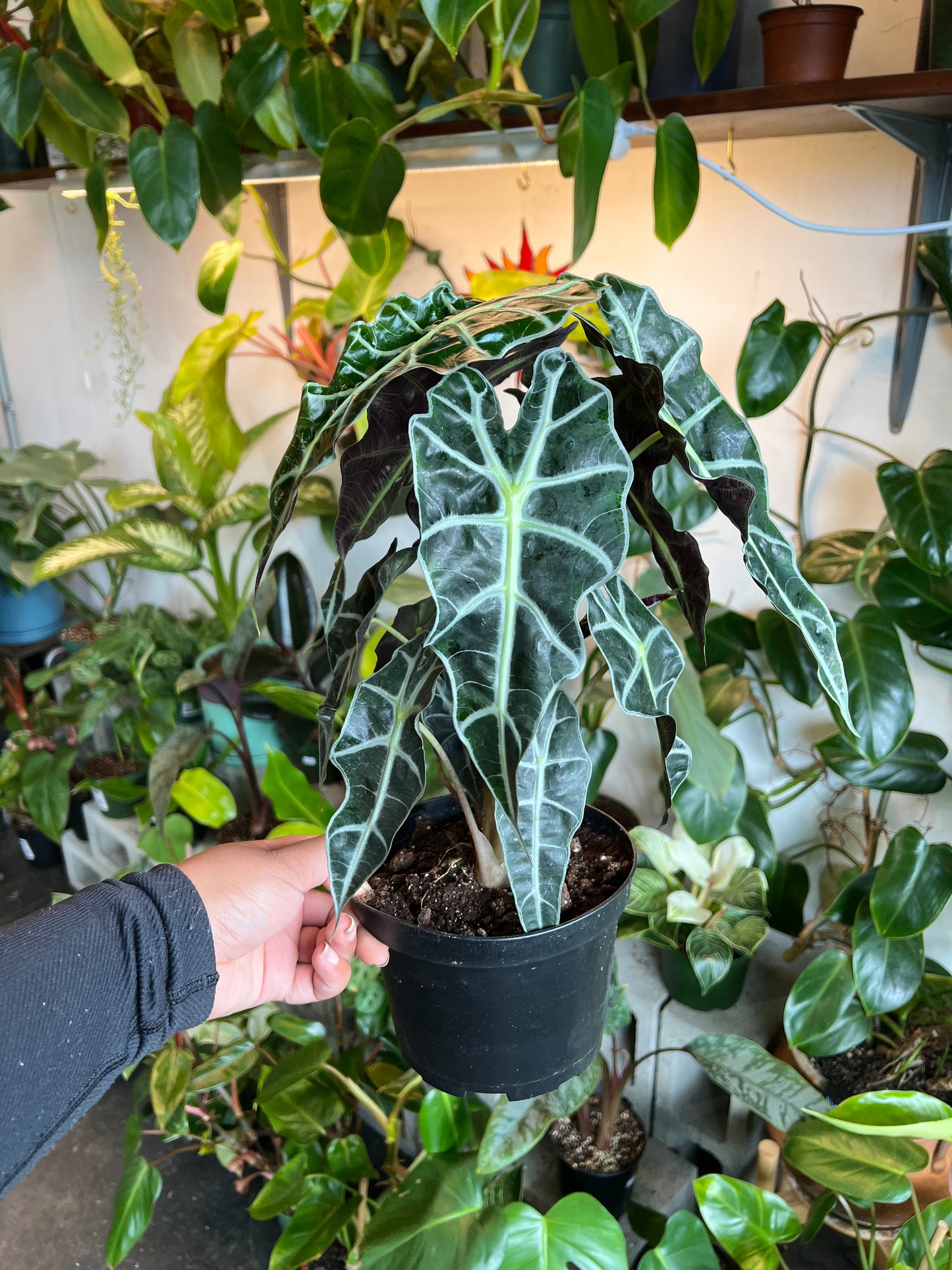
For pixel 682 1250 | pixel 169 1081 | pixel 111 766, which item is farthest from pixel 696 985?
pixel 111 766

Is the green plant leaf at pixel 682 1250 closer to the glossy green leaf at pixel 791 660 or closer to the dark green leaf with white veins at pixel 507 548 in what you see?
the glossy green leaf at pixel 791 660

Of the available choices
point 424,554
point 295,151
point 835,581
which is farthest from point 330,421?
point 295,151

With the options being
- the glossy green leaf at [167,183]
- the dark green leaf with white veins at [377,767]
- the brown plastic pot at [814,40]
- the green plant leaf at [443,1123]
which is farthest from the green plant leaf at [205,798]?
the brown plastic pot at [814,40]

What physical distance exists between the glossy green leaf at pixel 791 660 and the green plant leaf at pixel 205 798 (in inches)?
38.7

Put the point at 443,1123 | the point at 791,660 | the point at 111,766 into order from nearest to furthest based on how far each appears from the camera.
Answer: the point at 443,1123 → the point at 791,660 → the point at 111,766

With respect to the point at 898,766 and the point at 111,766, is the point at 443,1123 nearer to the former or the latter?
the point at 898,766

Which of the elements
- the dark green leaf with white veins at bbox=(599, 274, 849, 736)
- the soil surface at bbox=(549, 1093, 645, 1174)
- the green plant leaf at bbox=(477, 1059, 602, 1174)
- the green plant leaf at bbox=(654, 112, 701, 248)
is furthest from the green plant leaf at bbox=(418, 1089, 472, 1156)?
the green plant leaf at bbox=(654, 112, 701, 248)

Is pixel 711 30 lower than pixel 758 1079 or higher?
higher

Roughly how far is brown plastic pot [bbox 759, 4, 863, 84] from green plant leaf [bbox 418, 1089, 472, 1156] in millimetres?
1256

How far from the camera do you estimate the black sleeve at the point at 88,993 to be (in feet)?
2.21

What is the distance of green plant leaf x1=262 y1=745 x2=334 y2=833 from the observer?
4.43 feet

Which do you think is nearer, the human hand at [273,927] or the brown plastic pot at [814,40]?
the human hand at [273,927]

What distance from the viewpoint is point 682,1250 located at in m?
1.02

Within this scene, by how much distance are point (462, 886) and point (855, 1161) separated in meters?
0.55
